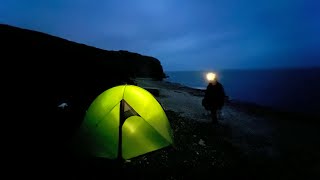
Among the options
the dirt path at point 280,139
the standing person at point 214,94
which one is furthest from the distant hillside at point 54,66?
the dirt path at point 280,139

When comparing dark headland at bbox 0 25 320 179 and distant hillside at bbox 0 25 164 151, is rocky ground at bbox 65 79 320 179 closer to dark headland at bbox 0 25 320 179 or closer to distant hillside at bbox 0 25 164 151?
dark headland at bbox 0 25 320 179

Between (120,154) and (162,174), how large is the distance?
1.67 metres

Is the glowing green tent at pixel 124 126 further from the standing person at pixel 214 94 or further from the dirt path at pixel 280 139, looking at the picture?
the standing person at pixel 214 94

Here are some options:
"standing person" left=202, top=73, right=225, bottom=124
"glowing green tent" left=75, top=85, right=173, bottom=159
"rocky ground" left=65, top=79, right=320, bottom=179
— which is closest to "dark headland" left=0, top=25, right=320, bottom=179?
"rocky ground" left=65, top=79, right=320, bottom=179

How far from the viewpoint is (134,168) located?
8734 mm

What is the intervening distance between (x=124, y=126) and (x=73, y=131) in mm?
2701

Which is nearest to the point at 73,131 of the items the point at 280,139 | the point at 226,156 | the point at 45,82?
the point at 45,82

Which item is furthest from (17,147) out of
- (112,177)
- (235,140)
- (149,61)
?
(149,61)

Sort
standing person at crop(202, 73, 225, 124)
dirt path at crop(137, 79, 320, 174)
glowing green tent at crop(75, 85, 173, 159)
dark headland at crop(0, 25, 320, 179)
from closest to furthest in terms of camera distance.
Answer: glowing green tent at crop(75, 85, 173, 159) < dark headland at crop(0, 25, 320, 179) < dirt path at crop(137, 79, 320, 174) < standing person at crop(202, 73, 225, 124)

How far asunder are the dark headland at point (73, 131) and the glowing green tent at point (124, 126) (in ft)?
2.76

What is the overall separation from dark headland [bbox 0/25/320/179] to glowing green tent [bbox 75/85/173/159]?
842 millimetres

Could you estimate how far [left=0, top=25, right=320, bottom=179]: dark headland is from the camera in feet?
27.2

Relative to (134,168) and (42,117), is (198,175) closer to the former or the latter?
(134,168)

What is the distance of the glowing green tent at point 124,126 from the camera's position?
7914mm
